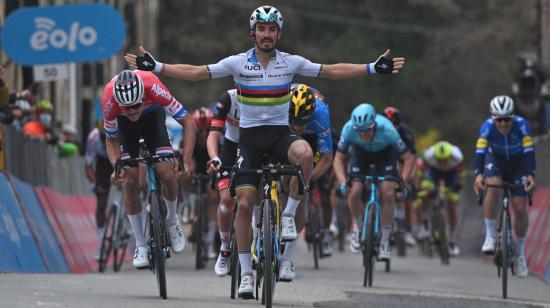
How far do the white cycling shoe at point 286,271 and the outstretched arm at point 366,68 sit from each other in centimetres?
156

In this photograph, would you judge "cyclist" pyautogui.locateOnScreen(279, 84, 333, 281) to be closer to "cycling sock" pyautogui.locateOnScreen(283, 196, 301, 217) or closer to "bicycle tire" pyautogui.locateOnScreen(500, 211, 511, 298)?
"cycling sock" pyautogui.locateOnScreen(283, 196, 301, 217)

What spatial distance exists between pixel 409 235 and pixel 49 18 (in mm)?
7987

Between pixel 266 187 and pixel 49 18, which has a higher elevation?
pixel 49 18

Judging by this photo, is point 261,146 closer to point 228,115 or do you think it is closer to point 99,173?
point 228,115

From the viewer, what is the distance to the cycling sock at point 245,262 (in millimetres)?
12750

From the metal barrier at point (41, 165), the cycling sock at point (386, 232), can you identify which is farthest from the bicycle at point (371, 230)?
the metal barrier at point (41, 165)

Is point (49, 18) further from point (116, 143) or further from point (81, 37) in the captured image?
point (116, 143)

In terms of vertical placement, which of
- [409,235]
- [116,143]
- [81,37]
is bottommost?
[409,235]

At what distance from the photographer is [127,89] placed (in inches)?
528

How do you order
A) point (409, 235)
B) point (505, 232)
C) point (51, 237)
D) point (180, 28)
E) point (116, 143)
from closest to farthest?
point (116, 143)
point (505, 232)
point (51, 237)
point (409, 235)
point (180, 28)

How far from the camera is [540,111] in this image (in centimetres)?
2888

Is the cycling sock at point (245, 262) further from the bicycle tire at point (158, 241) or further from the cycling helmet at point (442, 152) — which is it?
the cycling helmet at point (442, 152)

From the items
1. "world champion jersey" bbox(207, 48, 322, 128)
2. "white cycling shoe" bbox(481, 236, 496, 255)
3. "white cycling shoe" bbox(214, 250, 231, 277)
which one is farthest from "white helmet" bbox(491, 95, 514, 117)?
"world champion jersey" bbox(207, 48, 322, 128)

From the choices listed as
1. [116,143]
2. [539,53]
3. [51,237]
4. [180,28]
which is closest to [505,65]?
[180,28]
